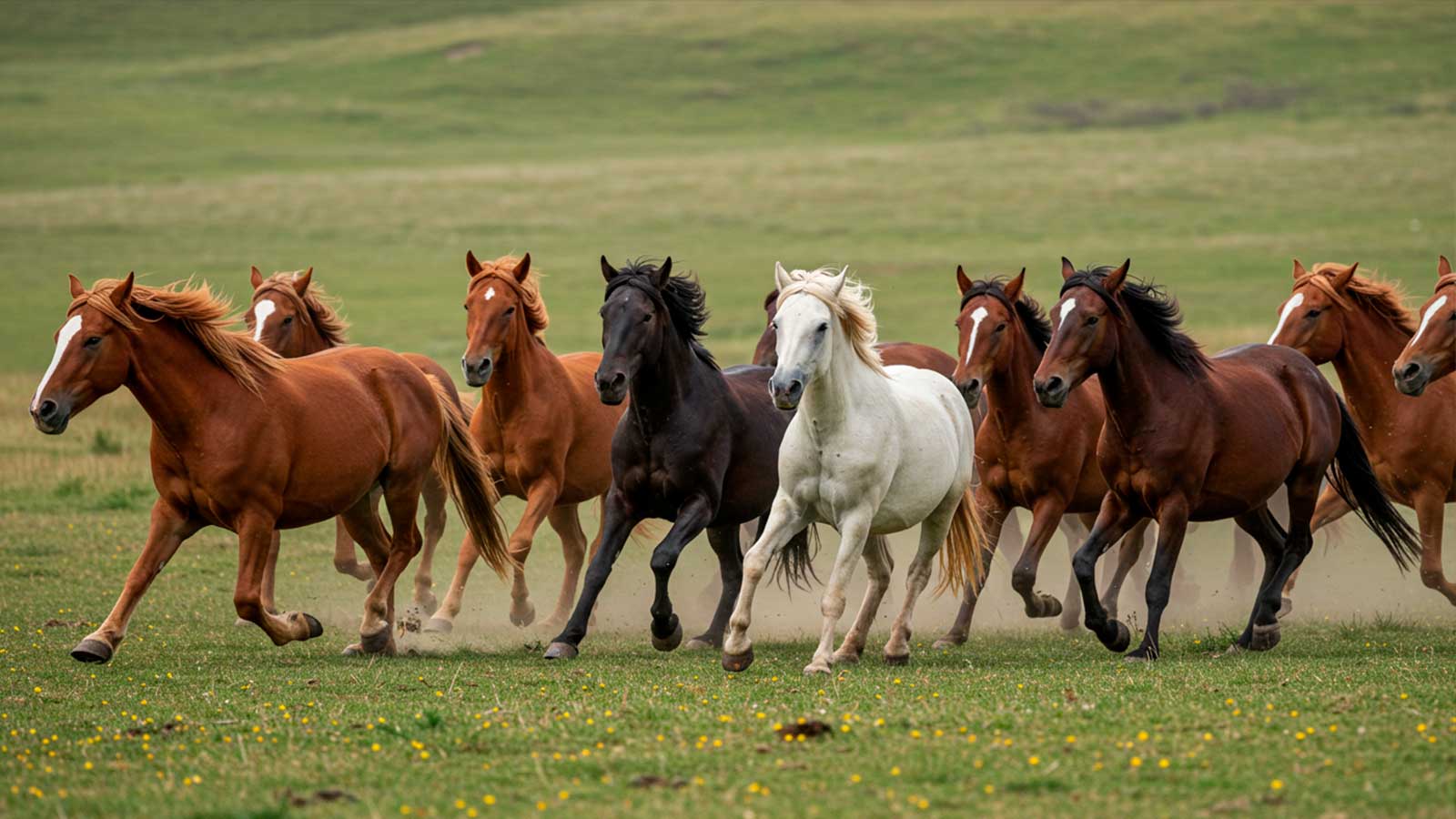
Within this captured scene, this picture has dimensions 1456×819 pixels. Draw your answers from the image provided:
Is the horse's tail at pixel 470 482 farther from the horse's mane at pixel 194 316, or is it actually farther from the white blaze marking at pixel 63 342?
the white blaze marking at pixel 63 342

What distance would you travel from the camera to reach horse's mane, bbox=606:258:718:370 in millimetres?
10289

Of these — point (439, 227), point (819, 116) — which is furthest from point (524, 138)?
point (439, 227)

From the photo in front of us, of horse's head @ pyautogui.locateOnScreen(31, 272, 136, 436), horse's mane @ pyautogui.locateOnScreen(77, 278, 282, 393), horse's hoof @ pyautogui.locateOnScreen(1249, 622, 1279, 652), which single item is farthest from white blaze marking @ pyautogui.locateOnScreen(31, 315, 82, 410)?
horse's hoof @ pyautogui.locateOnScreen(1249, 622, 1279, 652)

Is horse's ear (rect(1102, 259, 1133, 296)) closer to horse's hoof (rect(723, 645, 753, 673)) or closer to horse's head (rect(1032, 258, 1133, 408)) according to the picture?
horse's head (rect(1032, 258, 1133, 408))

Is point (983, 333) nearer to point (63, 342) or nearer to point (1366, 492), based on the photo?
point (1366, 492)

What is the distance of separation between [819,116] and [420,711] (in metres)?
78.0

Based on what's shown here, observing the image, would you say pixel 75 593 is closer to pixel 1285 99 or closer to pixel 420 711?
pixel 420 711

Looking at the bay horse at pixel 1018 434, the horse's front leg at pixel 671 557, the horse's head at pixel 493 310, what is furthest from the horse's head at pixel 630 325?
the bay horse at pixel 1018 434

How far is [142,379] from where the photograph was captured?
952 cm

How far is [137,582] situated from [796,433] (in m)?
3.76

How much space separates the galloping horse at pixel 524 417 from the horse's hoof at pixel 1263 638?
453 cm

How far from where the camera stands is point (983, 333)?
10.9 m

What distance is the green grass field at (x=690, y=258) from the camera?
21.4 feet

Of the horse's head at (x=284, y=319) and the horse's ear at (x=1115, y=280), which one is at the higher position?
the horse's ear at (x=1115, y=280)
